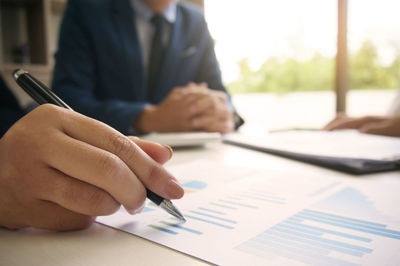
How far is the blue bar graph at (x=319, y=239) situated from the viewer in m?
0.22

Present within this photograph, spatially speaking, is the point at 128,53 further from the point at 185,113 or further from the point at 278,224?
the point at 278,224

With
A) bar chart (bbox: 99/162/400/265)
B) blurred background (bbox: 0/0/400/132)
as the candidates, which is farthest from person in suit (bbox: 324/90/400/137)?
blurred background (bbox: 0/0/400/132)

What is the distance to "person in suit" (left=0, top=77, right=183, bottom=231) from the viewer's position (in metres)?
0.26

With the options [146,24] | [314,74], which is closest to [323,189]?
[146,24]

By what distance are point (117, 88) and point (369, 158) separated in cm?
94

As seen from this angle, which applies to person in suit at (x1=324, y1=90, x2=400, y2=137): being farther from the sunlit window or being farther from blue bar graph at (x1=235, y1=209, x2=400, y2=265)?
the sunlit window

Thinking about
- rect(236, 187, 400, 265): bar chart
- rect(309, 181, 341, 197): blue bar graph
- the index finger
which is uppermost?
the index finger

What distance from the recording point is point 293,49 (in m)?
2.53

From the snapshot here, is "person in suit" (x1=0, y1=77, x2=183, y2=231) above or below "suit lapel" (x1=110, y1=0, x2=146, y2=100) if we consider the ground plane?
below

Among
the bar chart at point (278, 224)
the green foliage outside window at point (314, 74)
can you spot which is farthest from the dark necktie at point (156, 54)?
the green foliage outside window at point (314, 74)

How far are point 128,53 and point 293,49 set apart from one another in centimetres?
178

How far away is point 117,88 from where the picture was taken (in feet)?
3.93

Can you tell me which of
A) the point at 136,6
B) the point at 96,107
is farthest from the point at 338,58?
the point at 96,107

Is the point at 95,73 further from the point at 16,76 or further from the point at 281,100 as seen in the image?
the point at 281,100
